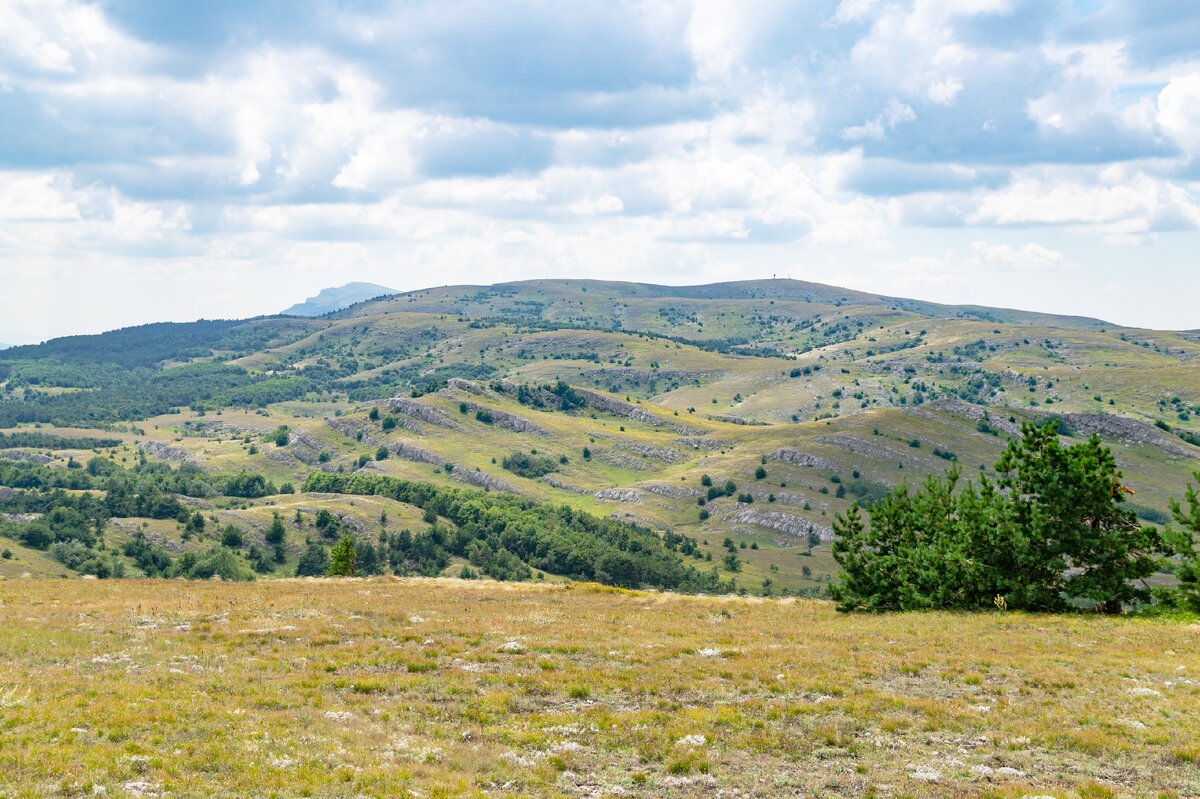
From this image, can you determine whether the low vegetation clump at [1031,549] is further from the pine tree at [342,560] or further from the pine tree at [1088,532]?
the pine tree at [342,560]

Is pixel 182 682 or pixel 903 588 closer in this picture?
pixel 182 682

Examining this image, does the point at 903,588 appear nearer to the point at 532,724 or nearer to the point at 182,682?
the point at 532,724

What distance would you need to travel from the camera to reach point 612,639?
44.9 m

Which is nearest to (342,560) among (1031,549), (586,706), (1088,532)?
(586,706)

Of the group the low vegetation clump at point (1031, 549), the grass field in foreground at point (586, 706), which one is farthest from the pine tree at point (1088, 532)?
the grass field in foreground at point (586, 706)

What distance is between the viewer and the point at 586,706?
102ft

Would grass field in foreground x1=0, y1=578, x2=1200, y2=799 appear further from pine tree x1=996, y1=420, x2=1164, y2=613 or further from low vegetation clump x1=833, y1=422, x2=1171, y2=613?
low vegetation clump x1=833, y1=422, x2=1171, y2=613

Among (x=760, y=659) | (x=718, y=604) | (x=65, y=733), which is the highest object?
(x=65, y=733)

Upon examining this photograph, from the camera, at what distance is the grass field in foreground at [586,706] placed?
2291cm

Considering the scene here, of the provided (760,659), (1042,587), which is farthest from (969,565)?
(760,659)

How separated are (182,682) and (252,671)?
3.09 metres

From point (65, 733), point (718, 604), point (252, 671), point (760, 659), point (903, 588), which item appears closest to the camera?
point (65, 733)

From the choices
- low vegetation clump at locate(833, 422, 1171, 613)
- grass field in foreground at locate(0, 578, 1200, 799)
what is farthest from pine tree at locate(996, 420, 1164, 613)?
grass field in foreground at locate(0, 578, 1200, 799)

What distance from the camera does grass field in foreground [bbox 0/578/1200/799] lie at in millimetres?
22906
